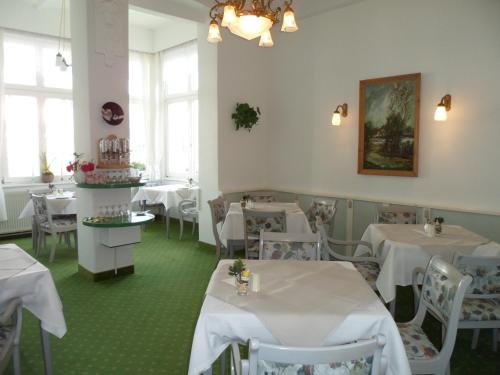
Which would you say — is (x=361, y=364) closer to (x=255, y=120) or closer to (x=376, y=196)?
(x=376, y=196)

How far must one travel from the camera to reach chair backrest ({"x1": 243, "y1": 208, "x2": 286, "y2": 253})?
4.20 m

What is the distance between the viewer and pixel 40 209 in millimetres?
5500

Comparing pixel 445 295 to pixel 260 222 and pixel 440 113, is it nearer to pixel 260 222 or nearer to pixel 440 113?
pixel 260 222

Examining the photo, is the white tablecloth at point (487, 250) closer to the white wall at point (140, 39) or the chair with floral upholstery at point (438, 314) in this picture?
the chair with floral upholstery at point (438, 314)

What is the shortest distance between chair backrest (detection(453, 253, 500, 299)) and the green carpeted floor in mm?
576

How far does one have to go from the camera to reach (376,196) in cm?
533

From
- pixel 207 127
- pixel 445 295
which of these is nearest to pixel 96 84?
pixel 207 127

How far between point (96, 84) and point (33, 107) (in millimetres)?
3444

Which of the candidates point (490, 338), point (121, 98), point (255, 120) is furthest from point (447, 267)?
point (255, 120)

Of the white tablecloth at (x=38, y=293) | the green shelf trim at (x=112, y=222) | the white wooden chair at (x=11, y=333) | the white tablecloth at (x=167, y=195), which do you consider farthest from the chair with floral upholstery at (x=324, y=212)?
the white wooden chair at (x=11, y=333)

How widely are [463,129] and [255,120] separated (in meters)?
2.83

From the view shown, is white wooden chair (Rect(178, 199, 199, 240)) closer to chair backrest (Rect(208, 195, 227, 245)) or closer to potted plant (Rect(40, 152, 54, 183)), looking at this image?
chair backrest (Rect(208, 195, 227, 245))

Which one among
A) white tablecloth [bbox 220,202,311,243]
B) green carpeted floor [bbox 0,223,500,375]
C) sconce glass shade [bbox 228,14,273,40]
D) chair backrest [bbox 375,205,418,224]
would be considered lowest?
green carpeted floor [bbox 0,223,500,375]

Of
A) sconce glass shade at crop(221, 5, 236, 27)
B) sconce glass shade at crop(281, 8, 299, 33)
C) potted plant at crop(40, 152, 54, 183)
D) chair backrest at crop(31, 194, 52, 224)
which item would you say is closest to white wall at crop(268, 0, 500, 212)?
chair backrest at crop(31, 194, 52, 224)
